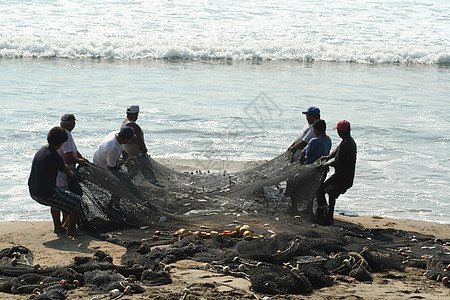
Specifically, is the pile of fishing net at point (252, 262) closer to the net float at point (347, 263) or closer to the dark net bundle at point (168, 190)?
the net float at point (347, 263)

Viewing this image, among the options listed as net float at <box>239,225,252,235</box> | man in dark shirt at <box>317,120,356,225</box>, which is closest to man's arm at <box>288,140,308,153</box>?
Answer: man in dark shirt at <box>317,120,356,225</box>

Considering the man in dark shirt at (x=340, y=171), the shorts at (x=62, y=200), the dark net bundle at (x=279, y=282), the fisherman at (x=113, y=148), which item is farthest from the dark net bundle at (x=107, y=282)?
the man in dark shirt at (x=340, y=171)

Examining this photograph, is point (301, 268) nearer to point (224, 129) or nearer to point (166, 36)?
point (224, 129)

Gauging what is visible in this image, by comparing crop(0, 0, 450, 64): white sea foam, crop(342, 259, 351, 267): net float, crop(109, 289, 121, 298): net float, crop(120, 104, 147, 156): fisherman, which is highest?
crop(0, 0, 450, 64): white sea foam

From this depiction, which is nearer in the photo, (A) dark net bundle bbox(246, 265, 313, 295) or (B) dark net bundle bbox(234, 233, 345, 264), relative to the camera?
(A) dark net bundle bbox(246, 265, 313, 295)

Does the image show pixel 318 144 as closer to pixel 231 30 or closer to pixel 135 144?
pixel 135 144

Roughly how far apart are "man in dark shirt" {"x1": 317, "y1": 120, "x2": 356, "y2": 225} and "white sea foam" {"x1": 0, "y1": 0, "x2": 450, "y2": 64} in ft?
62.2

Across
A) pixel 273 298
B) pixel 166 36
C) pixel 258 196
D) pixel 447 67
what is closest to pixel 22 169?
pixel 258 196

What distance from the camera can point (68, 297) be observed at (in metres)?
4.94

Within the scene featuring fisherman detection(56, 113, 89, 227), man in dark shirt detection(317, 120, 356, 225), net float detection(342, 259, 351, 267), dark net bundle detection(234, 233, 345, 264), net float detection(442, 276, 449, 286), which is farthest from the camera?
man in dark shirt detection(317, 120, 356, 225)

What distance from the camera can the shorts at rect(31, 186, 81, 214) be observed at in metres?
6.75

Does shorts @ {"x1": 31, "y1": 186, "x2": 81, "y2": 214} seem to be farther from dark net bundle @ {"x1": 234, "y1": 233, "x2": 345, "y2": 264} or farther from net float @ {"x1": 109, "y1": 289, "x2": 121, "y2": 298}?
net float @ {"x1": 109, "y1": 289, "x2": 121, "y2": 298}

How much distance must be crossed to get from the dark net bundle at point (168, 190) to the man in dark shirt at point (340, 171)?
0.64 feet

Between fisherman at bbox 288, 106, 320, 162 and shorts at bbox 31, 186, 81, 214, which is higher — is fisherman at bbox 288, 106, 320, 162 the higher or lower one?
the higher one
